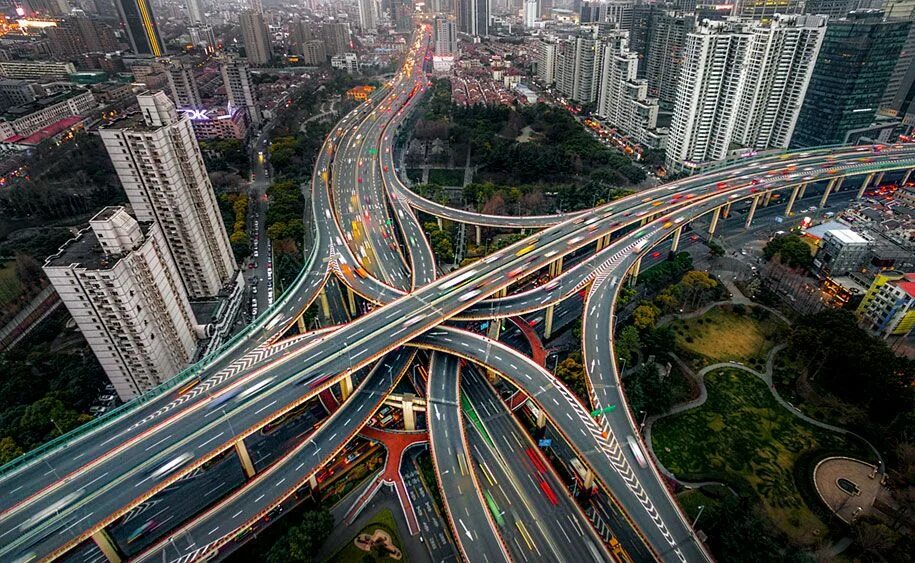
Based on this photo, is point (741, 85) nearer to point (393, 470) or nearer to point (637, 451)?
point (637, 451)

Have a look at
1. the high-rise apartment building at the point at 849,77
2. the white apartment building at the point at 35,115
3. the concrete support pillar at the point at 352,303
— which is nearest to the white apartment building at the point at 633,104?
the high-rise apartment building at the point at 849,77

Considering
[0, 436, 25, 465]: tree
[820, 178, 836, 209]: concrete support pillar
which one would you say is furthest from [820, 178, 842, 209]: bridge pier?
[0, 436, 25, 465]: tree

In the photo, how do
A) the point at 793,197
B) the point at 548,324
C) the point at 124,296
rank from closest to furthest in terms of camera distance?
the point at 124,296, the point at 548,324, the point at 793,197

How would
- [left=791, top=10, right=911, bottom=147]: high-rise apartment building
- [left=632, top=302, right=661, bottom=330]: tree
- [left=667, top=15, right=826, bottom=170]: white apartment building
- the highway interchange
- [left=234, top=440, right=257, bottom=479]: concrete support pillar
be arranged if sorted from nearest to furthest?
the highway interchange < [left=234, top=440, right=257, bottom=479]: concrete support pillar < [left=632, top=302, right=661, bottom=330]: tree < [left=791, top=10, right=911, bottom=147]: high-rise apartment building < [left=667, top=15, right=826, bottom=170]: white apartment building

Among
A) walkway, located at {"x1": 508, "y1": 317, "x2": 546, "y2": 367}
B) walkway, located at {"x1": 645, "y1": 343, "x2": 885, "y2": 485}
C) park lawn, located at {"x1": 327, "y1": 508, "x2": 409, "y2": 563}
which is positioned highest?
walkway, located at {"x1": 508, "y1": 317, "x2": 546, "y2": 367}

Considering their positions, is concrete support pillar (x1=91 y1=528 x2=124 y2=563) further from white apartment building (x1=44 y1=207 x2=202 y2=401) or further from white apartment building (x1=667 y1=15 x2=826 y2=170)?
white apartment building (x1=667 y1=15 x2=826 y2=170)

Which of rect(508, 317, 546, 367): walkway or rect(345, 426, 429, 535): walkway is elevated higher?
rect(508, 317, 546, 367): walkway

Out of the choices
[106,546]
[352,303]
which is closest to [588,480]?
[352,303]

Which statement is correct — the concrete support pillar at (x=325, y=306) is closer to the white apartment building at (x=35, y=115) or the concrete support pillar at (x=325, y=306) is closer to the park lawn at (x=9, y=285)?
the park lawn at (x=9, y=285)
